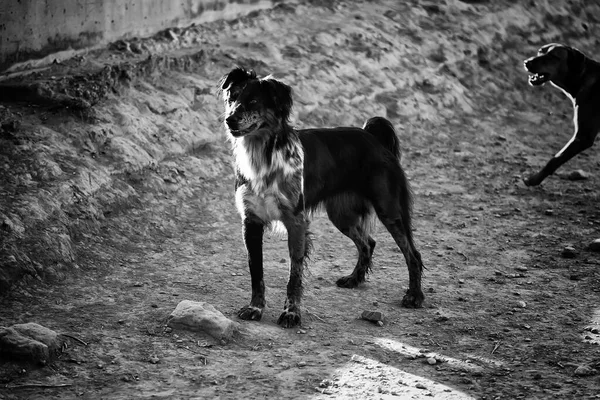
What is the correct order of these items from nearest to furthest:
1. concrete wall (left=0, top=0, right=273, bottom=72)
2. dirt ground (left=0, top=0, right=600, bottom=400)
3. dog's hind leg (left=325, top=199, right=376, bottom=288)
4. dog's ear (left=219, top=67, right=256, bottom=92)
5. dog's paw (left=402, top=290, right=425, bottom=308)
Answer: dirt ground (left=0, top=0, right=600, bottom=400)
dog's ear (left=219, top=67, right=256, bottom=92)
dog's paw (left=402, top=290, right=425, bottom=308)
dog's hind leg (left=325, top=199, right=376, bottom=288)
concrete wall (left=0, top=0, right=273, bottom=72)

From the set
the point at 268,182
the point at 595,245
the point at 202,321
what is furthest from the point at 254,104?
the point at 595,245

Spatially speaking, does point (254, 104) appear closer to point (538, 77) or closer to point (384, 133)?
point (384, 133)

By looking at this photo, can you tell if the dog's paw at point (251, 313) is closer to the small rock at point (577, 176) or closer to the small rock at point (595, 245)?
the small rock at point (595, 245)

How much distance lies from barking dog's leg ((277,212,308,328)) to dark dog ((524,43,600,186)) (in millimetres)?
4435

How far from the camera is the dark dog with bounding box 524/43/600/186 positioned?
8859mm

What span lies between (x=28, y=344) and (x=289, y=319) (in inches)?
65.3

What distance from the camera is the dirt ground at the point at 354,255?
4270mm

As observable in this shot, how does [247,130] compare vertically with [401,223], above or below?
above

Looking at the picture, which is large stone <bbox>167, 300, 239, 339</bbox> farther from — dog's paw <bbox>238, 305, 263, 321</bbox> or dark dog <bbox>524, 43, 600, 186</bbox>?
dark dog <bbox>524, 43, 600, 186</bbox>

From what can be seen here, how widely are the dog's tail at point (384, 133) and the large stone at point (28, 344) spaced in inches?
113

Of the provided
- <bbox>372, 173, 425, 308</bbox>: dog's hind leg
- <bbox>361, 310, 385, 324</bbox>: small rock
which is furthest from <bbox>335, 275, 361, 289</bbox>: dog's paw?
<bbox>361, 310, 385, 324</bbox>: small rock

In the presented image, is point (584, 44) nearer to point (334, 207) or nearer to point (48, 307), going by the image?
point (334, 207)

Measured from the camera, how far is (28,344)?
13.3 feet

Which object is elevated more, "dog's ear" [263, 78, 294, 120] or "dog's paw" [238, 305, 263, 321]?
"dog's ear" [263, 78, 294, 120]
